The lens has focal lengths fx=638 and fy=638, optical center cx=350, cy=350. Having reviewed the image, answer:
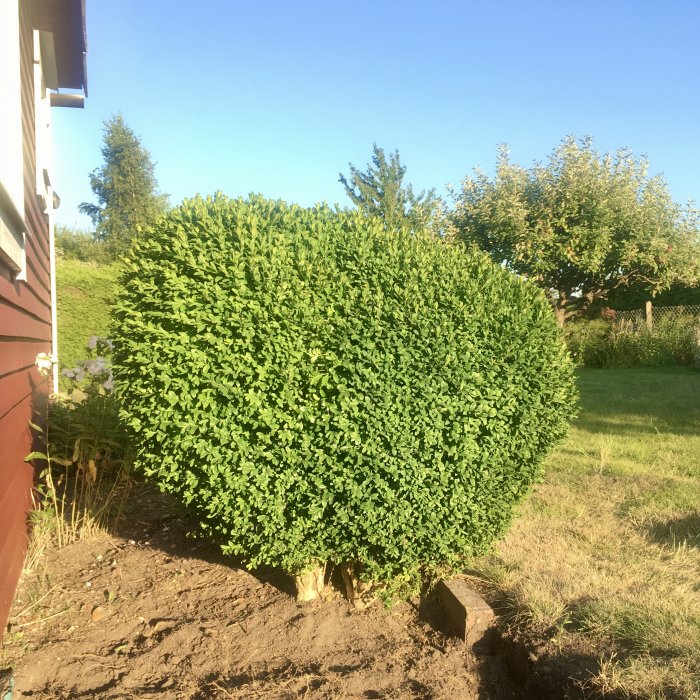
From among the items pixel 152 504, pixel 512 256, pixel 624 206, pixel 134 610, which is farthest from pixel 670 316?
pixel 134 610

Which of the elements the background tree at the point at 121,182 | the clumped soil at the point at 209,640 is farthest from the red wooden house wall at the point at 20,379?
the background tree at the point at 121,182

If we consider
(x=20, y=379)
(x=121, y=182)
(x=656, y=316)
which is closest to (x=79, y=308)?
(x=20, y=379)

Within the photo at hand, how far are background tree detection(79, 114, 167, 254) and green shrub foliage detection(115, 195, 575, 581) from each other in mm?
35327

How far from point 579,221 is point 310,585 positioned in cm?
1364

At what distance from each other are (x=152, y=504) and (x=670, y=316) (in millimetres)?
17091

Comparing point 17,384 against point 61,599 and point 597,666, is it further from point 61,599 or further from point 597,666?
point 597,666

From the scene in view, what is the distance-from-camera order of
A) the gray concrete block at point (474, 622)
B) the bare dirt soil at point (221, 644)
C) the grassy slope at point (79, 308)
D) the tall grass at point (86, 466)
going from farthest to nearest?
1. the grassy slope at point (79, 308)
2. the tall grass at point (86, 466)
3. the gray concrete block at point (474, 622)
4. the bare dirt soil at point (221, 644)

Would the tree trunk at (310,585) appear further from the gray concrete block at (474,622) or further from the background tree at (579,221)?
the background tree at (579,221)

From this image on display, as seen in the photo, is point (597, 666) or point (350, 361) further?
point (350, 361)

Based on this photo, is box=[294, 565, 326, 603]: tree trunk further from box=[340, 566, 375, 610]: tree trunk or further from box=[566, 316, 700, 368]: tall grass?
box=[566, 316, 700, 368]: tall grass

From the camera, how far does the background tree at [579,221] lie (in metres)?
14.9

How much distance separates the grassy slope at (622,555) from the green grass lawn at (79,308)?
8540mm

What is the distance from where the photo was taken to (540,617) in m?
2.90

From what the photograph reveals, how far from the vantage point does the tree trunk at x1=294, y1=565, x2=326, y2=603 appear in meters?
3.46
